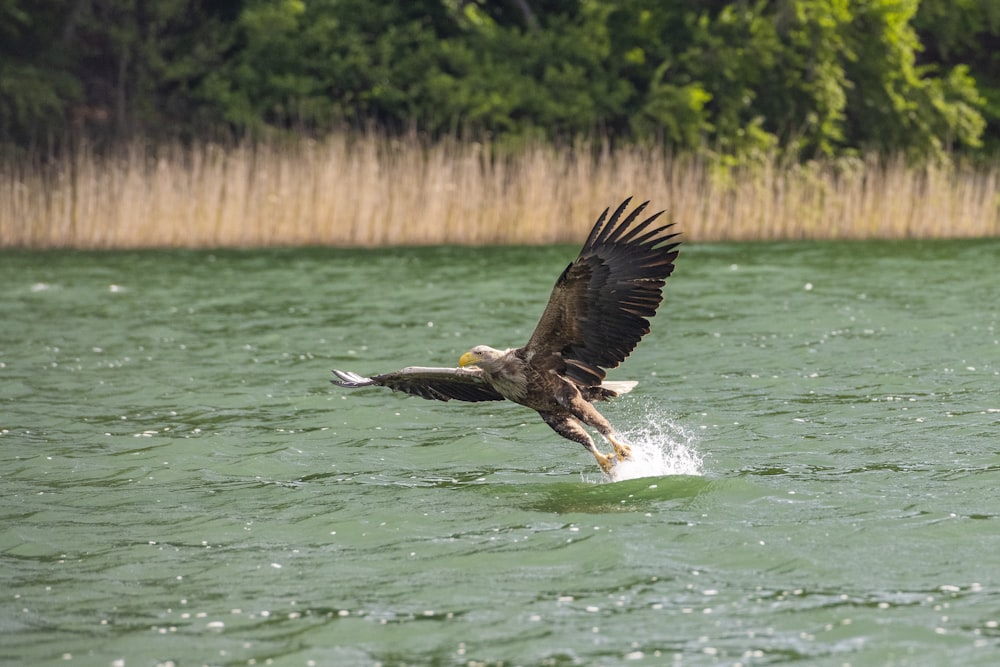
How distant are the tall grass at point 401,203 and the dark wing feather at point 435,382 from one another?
13462mm

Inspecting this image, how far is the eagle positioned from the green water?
0.47m

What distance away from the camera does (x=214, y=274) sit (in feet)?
64.9

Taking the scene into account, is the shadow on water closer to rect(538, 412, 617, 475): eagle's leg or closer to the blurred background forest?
rect(538, 412, 617, 475): eagle's leg

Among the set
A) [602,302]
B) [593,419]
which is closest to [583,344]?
[602,302]

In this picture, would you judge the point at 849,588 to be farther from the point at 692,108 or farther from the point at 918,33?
the point at 918,33

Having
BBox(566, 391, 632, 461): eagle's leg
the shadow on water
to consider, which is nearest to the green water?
the shadow on water

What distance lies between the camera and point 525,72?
101 ft

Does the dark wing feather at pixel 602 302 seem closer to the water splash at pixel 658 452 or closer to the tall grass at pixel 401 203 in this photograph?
the water splash at pixel 658 452

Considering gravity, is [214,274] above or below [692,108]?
below

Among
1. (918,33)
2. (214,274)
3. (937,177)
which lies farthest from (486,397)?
(918,33)

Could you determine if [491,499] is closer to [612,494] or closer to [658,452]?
[612,494]

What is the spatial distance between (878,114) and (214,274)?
1506cm

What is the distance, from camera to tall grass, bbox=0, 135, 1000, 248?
71.8 ft

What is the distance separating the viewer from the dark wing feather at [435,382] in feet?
26.4
